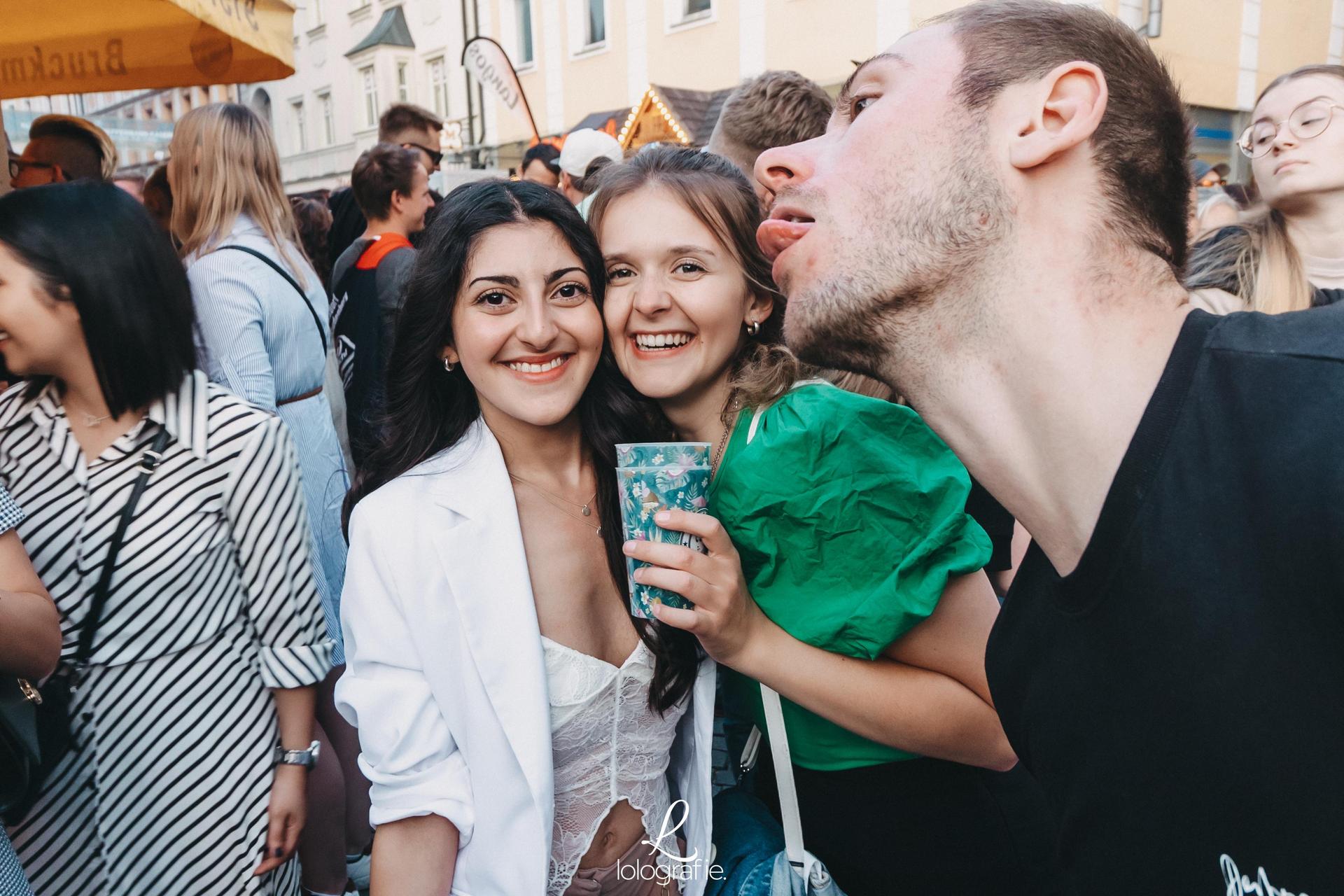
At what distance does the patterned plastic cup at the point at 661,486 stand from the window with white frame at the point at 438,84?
24193mm

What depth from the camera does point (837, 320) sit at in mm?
1402

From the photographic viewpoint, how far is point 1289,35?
1427cm

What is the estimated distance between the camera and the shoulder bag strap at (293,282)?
362 centimetres

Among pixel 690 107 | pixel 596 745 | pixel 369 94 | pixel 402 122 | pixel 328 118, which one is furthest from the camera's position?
pixel 328 118

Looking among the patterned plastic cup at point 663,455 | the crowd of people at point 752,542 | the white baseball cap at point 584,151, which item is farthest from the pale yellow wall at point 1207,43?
the patterned plastic cup at point 663,455

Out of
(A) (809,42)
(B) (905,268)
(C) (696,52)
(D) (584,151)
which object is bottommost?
(B) (905,268)

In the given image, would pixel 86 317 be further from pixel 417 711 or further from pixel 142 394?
pixel 417 711

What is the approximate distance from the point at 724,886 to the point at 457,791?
58cm

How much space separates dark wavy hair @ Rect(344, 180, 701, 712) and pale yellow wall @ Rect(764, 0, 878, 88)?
482 inches

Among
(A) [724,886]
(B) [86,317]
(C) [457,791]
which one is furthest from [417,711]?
(B) [86,317]

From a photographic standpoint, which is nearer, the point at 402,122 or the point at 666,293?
the point at 666,293

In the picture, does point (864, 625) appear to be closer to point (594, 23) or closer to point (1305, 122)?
point (1305, 122)

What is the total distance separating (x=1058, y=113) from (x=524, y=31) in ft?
71.0

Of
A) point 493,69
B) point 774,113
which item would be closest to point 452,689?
point 774,113
